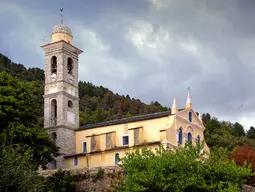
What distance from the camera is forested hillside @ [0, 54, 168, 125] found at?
343 ft

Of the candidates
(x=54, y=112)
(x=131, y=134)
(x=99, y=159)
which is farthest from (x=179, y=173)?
(x=54, y=112)

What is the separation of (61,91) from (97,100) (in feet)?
178

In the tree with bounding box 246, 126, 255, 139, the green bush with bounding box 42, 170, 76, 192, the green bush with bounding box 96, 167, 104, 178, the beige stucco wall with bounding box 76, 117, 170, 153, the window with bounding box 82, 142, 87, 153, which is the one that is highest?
the tree with bounding box 246, 126, 255, 139

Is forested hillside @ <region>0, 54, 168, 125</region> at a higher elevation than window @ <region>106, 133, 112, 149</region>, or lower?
higher

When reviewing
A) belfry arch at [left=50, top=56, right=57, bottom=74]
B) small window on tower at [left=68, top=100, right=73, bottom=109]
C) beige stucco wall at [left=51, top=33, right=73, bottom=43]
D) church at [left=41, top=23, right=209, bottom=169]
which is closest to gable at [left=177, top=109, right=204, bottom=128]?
church at [left=41, top=23, right=209, bottom=169]

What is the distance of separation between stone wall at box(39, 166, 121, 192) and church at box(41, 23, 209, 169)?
940 centimetres

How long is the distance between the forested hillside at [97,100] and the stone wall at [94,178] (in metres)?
49.1

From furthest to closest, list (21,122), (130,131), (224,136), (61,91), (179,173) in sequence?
1. (224,136)
2. (61,91)
3. (130,131)
4. (21,122)
5. (179,173)

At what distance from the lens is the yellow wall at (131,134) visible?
56906 millimetres

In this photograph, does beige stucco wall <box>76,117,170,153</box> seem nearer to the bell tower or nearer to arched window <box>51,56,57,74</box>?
the bell tower

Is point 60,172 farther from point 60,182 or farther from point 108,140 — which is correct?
point 108,140

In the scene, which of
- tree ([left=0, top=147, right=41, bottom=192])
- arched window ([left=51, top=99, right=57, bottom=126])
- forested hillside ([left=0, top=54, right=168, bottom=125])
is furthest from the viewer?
forested hillside ([left=0, top=54, right=168, bottom=125])

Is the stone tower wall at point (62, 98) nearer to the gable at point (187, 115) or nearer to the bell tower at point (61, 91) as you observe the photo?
the bell tower at point (61, 91)

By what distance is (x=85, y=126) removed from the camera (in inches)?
2485
